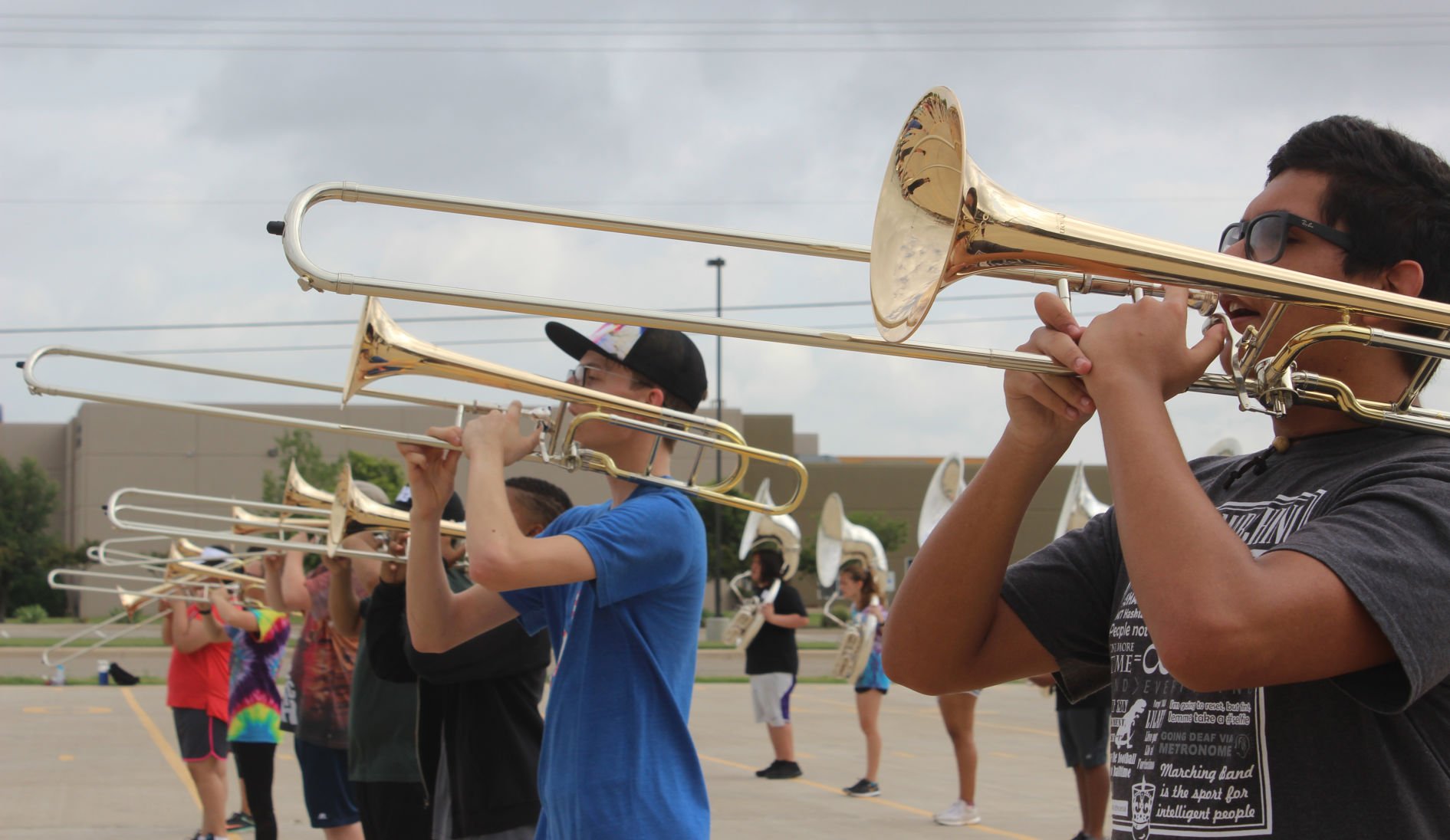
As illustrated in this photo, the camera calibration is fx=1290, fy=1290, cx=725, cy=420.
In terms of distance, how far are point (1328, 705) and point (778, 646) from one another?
9444 millimetres

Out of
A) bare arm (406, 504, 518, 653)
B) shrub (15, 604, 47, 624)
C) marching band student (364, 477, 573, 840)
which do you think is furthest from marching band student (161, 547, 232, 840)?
shrub (15, 604, 47, 624)

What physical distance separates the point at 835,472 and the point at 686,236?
55.9m

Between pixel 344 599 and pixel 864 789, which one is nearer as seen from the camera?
pixel 344 599

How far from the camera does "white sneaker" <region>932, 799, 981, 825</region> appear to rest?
27.5 ft

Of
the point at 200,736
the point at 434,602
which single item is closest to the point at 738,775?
the point at 200,736

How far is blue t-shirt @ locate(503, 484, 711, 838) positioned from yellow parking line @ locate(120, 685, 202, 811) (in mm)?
5498

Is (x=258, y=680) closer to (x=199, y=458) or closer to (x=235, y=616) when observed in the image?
(x=235, y=616)

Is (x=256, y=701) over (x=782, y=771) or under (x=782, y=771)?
over

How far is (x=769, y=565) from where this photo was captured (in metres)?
11.7

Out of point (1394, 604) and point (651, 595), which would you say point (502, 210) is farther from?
point (1394, 604)

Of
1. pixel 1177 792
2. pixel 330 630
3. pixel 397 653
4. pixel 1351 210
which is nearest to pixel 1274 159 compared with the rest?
pixel 1351 210

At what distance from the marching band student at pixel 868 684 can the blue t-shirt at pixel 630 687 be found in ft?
17.7

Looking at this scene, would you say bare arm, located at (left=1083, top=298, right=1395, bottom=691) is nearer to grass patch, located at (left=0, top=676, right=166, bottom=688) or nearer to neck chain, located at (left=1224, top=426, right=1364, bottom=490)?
neck chain, located at (left=1224, top=426, right=1364, bottom=490)

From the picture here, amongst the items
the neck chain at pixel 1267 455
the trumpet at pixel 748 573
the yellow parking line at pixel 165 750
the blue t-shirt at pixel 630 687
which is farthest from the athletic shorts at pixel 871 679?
the neck chain at pixel 1267 455
